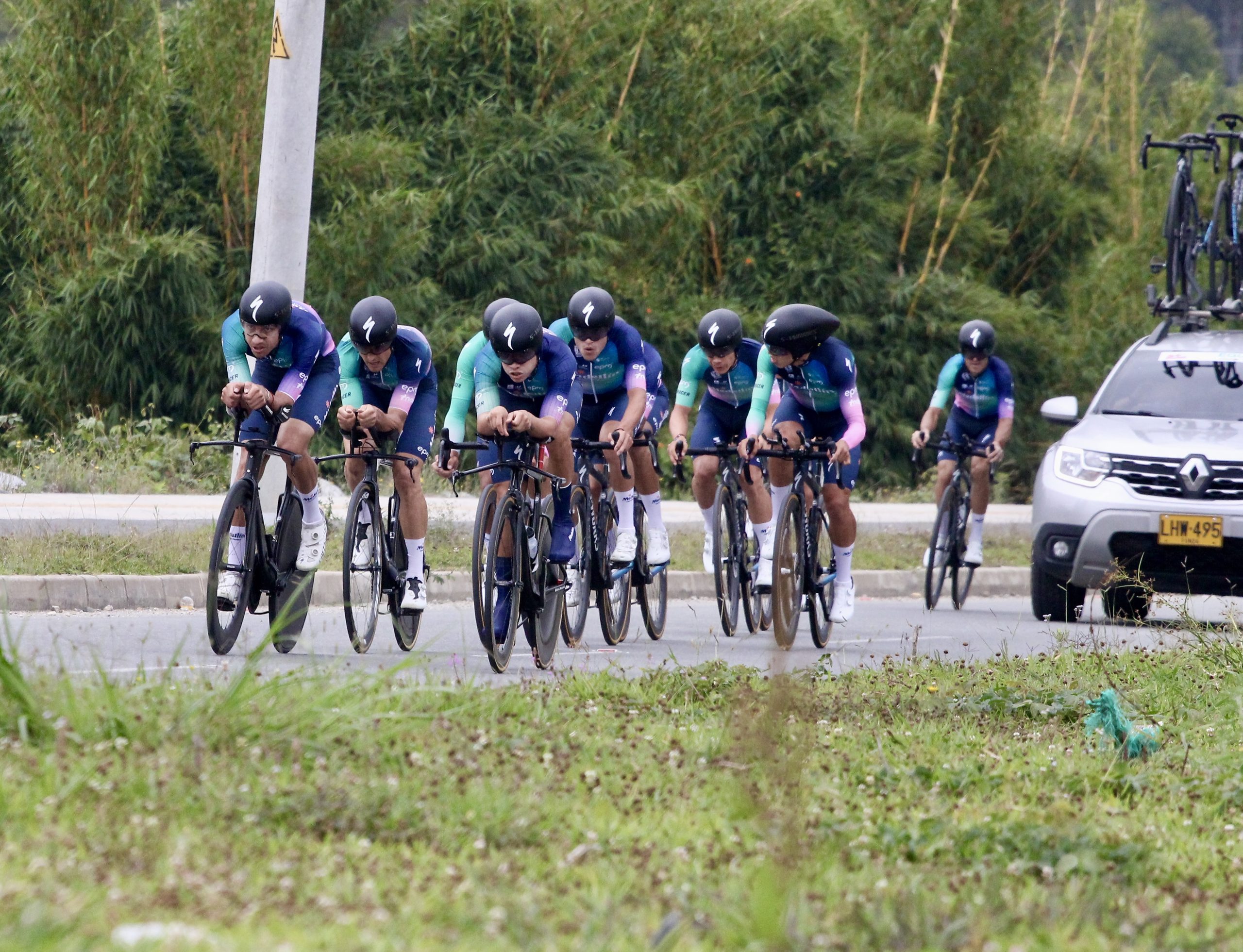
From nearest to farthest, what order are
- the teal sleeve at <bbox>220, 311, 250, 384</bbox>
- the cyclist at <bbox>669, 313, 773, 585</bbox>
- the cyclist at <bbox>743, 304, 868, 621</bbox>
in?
1. the teal sleeve at <bbox>220, 311, 250, 384</bbox>
2. the cyclist at <bbox>743, 304, 868, 621</bbox>
3. the cyclist at <bbox>669, 313, 773, 585</bbox>

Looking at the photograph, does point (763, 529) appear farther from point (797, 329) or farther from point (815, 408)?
point (797, 329)

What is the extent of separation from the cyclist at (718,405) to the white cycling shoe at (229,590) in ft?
10.3

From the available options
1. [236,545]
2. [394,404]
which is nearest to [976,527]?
[394,404]

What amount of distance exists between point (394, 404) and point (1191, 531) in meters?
5.26

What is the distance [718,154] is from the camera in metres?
24.4

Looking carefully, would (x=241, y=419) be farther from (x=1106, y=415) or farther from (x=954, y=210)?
(x=954, y=210)

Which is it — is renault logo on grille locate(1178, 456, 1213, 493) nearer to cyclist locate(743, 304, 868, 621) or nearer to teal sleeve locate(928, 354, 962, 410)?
cyclist locate(743, 304, 868, 621)

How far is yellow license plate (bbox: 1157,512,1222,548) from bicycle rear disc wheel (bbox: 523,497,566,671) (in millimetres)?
4401

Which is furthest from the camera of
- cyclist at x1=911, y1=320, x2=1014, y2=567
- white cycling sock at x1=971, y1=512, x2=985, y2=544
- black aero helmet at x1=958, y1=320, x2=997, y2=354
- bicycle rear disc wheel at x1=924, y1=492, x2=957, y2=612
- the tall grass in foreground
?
black aero helmet at x1=958, y1=320, x2=997, y2=354

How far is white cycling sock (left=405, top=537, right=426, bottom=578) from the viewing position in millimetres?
9305

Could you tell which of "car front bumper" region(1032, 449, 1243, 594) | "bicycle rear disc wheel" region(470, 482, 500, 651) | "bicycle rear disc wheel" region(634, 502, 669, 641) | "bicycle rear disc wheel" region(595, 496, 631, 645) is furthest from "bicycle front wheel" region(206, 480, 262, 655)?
"car front bumper" region(1032, 449, 1243, 594)

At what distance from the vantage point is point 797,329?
34.3ft

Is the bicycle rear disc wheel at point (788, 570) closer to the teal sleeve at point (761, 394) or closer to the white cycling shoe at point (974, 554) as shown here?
the teal sleeve at point (761, 394)

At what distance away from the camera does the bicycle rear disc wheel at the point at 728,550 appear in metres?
11.0
